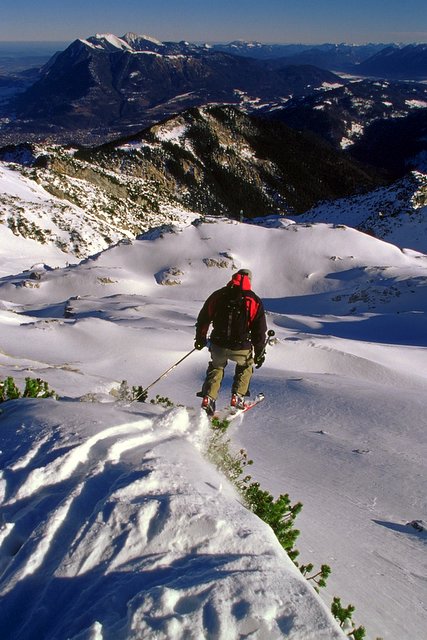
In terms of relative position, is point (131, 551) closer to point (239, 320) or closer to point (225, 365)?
point (239, 320)

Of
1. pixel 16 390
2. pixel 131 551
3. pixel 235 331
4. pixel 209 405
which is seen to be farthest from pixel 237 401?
pixel 131 551

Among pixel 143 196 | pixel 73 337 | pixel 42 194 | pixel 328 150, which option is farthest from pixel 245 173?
pixel 73 337

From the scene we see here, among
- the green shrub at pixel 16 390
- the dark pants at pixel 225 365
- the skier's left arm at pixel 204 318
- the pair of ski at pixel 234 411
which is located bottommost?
the pair of ski at pixel 234 411

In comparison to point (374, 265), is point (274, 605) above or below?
above

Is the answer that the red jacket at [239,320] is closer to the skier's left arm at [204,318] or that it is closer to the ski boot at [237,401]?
the skier's left arm at [204,318]

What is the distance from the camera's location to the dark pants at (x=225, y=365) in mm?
7867

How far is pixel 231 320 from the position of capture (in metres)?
7.50

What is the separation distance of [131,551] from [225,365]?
5.12m

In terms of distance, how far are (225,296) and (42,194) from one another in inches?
2384

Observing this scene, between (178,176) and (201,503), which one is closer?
(201,503)

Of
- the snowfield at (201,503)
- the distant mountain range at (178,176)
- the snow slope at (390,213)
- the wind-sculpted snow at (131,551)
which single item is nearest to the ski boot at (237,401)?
the snowfield at (201,503)

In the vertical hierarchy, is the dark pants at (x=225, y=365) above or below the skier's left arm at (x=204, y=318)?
below

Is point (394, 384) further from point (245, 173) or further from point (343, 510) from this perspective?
point (245, 173)

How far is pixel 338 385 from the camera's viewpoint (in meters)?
9.23
